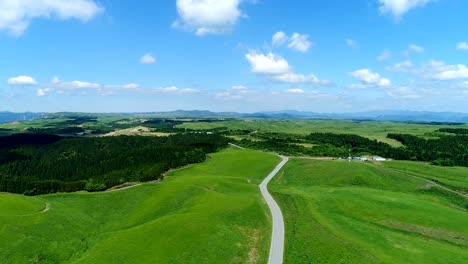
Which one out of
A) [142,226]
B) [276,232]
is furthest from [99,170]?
[276,232]

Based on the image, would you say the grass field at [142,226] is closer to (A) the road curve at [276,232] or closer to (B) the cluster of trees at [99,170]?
(A) the road curve at [276,232]

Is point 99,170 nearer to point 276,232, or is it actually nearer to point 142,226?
point 142,226

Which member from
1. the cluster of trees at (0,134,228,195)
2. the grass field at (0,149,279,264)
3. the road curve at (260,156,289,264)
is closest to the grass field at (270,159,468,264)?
the road curve at (260,156,289,264)

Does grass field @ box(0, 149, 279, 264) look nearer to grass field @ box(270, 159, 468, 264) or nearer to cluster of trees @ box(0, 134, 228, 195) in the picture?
grass field @ box(270, 159, 468, 264)

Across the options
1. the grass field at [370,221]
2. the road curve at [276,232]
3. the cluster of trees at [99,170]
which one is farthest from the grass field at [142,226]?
the cluster of trees at [99,170]

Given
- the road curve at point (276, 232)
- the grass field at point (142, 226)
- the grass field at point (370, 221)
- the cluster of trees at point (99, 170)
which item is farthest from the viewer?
the cluster of trees at point (99, 170)

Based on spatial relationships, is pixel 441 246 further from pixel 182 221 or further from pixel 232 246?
pixel 182 221

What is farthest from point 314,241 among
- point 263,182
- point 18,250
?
point 263,182
